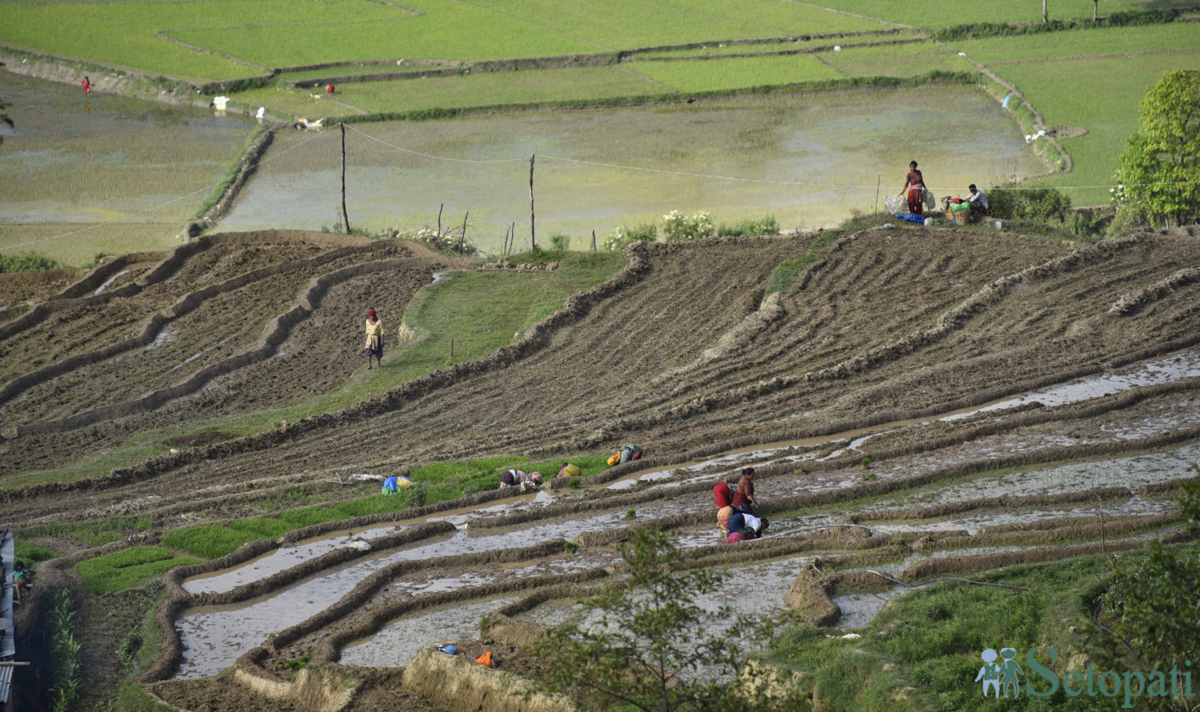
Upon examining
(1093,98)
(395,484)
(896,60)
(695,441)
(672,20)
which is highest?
(672,20)

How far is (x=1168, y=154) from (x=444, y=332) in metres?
23.6

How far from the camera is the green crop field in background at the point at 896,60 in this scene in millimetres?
58219

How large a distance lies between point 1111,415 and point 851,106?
36.0 metres

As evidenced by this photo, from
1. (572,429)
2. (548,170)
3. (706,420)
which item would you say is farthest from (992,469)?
(548,170)

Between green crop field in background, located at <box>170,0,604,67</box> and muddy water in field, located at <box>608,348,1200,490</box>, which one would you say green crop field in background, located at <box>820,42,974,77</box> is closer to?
green crop field in background, located at <box>170,0,604,67</box>

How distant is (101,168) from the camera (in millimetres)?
49469

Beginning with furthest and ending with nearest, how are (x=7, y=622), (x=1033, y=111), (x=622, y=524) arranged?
(x=1033, y=111) < (x=622, y=524) < (x=7, y=622)

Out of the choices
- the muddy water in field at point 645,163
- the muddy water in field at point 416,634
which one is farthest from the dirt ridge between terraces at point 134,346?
the muddy water in field at point 416,634

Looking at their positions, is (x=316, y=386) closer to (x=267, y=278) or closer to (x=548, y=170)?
(x=267, y=278)

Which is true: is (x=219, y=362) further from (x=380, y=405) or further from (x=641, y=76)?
(x=641, y=76)

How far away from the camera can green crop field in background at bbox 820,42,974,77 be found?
5822 centimetres

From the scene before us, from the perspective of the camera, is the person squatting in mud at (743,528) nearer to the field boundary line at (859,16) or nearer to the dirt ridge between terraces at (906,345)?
the dirt ridge between terraces at (906,345)

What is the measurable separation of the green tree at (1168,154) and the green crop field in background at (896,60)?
23.1 meters

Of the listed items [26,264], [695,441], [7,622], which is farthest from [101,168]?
[7,622]
